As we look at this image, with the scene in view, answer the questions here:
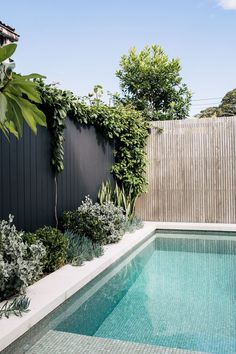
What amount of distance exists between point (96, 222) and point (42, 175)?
1233 mm

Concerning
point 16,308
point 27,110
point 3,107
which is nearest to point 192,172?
point 16,308

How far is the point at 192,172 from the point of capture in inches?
361

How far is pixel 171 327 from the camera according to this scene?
11.2ft

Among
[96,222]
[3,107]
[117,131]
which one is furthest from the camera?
[117,131]

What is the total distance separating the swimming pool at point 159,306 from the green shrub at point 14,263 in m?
0.48

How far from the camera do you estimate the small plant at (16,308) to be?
3.17 metres

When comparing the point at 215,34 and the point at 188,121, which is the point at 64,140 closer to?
the point at 188,121

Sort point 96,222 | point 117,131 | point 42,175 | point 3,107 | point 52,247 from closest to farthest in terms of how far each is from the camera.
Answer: point 3,107 < point 52,247 < point 42,175 < point 96,222 < point 117,131

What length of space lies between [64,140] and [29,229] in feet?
6.07

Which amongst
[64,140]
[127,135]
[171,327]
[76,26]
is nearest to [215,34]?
[76,26]

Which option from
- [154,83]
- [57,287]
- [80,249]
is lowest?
[57,287]

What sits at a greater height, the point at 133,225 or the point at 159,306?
the point at 133,225

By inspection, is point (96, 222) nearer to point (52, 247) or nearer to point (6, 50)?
point (52, 247)

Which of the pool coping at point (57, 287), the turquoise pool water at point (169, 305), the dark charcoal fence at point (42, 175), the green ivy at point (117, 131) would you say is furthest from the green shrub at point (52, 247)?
the green ivy at point (117, 131)
